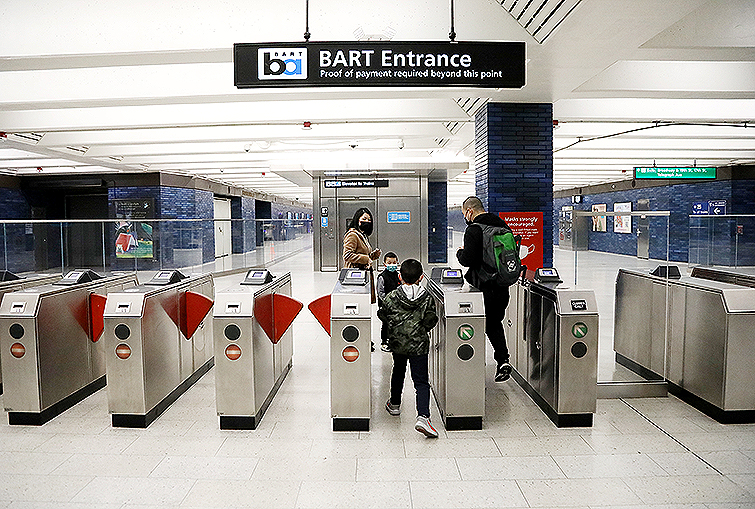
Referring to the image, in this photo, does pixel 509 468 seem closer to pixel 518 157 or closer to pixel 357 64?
pixel 357 64

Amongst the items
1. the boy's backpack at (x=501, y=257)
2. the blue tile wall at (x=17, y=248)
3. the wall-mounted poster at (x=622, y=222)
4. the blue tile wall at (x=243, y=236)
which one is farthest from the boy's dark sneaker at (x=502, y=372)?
the wall-mounted poster at (x=622, y=222)

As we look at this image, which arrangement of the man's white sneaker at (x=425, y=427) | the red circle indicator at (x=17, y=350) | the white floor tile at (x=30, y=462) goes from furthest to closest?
the red circle indicator at (x=17, y=350) < the man's white sneaker at (x=425, y=427) < the white floor tile at (x=30, y=462)

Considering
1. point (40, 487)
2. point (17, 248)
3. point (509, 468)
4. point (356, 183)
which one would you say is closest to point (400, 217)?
point (356, 183)

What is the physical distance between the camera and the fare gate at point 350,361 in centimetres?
368

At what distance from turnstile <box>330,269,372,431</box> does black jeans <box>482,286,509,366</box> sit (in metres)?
1.28

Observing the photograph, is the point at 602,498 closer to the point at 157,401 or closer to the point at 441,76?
the point at 441,76

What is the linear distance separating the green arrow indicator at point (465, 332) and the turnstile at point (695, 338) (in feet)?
6.41

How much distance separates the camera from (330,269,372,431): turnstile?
145 inches

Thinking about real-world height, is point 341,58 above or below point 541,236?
above

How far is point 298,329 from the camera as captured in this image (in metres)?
7.30

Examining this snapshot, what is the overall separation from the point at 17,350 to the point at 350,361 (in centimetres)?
259

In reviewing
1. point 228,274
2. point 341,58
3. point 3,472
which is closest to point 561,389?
point 341,58

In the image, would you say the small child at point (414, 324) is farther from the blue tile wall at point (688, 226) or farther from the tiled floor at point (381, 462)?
the blue tile wall at point (688, 226)

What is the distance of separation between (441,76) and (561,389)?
2.43 m
